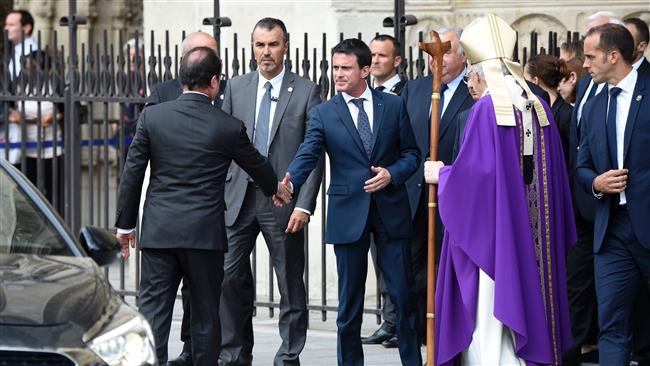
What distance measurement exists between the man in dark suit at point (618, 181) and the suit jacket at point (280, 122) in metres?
1.68

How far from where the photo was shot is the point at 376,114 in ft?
30.5

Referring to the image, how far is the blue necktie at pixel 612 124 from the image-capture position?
882 centimetres

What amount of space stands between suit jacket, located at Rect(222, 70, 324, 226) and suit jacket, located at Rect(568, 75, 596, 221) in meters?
1.41

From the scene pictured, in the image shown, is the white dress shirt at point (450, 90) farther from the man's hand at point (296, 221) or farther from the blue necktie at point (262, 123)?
the man's hand at point (296, 221)

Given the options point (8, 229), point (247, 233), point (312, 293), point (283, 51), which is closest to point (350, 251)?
point (247, 233)

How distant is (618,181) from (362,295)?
1.51 metres

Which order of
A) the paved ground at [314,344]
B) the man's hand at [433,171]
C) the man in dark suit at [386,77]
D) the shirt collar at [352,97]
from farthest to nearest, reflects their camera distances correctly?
1. the man in dark suit at [386,77]
2. the paved ground at [314,344]
3. the shirt collar at [352,97]
4. the man's hand at [433,171]

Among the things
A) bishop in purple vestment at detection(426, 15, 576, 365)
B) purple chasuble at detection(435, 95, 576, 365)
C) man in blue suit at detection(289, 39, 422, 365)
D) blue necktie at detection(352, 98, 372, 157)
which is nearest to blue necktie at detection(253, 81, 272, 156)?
man in blue suit at detection(289, 39, 422, 365)

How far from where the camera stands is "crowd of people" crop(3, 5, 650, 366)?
27.5 ft

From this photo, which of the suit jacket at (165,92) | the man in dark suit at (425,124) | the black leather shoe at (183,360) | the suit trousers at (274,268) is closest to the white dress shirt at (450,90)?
the man in dark suit at (425,124)

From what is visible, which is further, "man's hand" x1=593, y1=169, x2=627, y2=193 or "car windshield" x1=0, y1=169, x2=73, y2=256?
"man's hand" x1=593, y1=169, x2=627, y2=193

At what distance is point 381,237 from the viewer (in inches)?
364

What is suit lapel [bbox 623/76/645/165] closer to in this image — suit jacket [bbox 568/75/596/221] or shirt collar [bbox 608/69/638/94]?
shirt collar [bbox 608/69/638/94]

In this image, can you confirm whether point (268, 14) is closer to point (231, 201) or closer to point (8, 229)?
point (231, 201)
